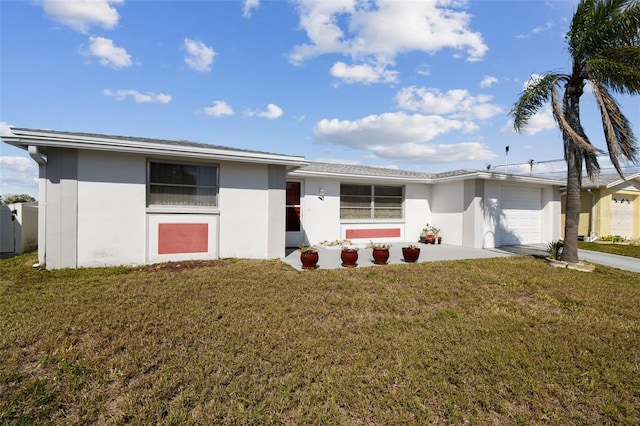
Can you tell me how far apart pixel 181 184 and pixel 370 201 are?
776 cm

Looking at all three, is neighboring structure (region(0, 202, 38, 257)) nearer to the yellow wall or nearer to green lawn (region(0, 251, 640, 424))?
green lawn (region(0, 251, 640, 424))

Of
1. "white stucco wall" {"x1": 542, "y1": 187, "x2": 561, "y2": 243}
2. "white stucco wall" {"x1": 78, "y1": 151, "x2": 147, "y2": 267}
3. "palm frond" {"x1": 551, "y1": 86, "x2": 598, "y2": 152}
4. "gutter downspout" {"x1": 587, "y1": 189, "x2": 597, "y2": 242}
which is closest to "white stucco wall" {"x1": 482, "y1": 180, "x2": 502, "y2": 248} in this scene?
"white stucco wall" {"x1": 542, "y1": 187, "x2": 561, "y2": 243}

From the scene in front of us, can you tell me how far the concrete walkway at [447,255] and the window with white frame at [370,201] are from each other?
152 cm

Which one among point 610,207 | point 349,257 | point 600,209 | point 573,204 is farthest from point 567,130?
point 610,207


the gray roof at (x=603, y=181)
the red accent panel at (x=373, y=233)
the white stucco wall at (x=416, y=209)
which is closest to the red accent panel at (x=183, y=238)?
the red accent panel at (x=373, y=233)

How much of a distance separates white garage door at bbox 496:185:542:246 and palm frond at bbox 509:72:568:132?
14.2 ft

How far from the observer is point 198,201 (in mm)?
8547

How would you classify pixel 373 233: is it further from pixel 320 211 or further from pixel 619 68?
pixel 619 68

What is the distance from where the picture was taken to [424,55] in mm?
11438

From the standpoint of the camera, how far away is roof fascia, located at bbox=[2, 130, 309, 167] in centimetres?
663

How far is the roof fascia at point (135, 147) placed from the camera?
663 cm

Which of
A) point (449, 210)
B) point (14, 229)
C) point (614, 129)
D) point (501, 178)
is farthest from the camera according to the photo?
point (449, 210)

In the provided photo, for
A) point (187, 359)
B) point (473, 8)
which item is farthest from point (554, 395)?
point (473, 8)

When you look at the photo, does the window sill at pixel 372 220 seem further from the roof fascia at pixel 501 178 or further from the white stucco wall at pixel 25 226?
Answer: the white stucco wall at pixel 25 226
